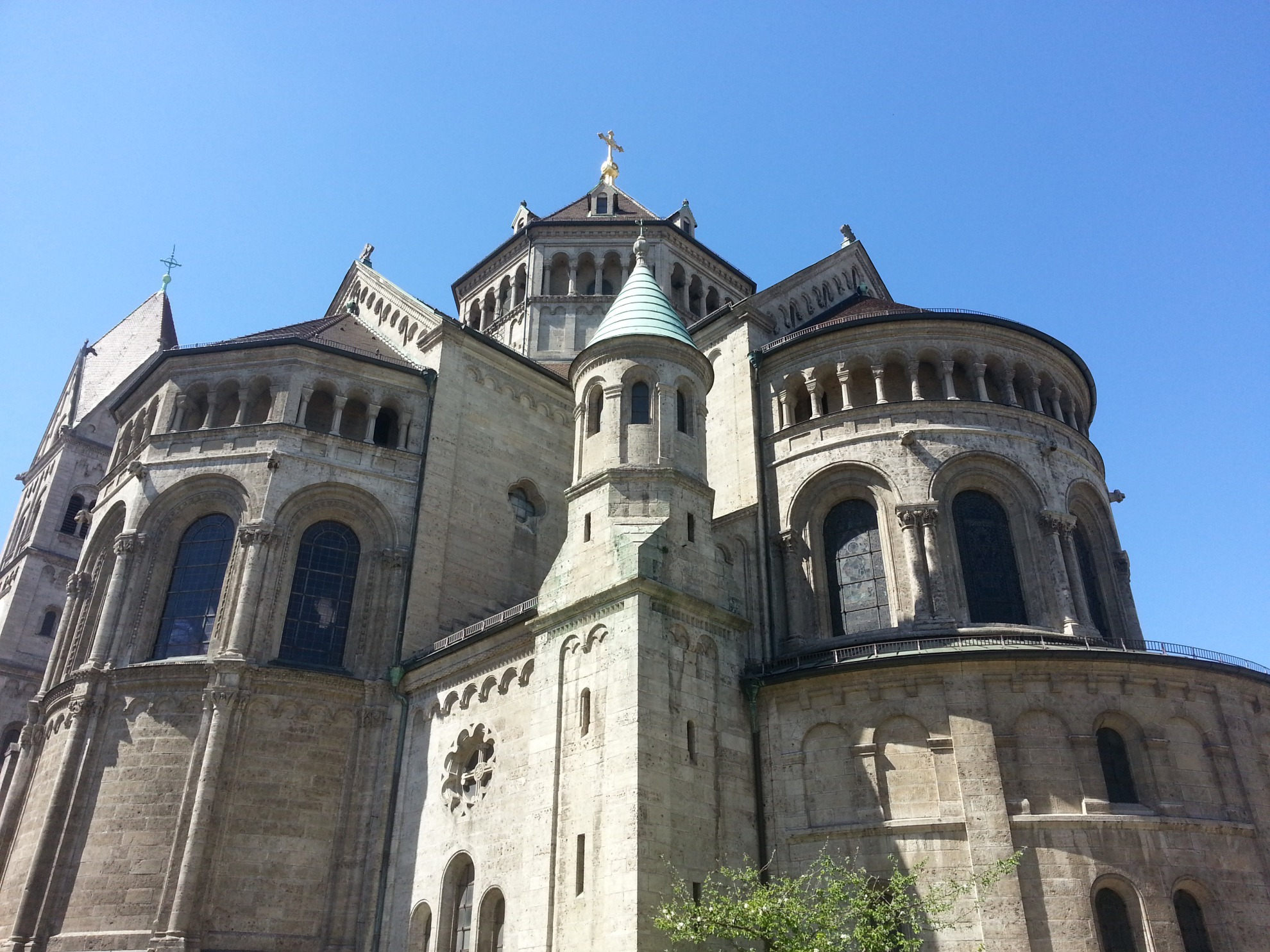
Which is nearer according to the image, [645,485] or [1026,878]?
[1026,878]

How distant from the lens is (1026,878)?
811 inches

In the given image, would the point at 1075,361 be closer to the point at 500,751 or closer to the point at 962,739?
the point at 962,739

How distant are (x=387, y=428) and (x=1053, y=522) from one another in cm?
2058

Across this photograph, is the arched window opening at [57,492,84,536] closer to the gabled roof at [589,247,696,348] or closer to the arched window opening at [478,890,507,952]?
the gabled roof at [589,247,696,348]

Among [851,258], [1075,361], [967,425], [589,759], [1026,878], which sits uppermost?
[851,258]

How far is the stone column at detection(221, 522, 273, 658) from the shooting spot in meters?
27.9

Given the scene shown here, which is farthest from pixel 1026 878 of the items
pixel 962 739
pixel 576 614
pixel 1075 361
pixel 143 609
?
pixel 143 609

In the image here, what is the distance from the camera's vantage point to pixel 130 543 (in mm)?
29859

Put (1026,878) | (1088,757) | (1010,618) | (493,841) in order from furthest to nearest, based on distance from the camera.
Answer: (1010,618), (493,841), (1088,757), (1026,878)

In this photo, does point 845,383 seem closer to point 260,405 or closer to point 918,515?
point 918,515

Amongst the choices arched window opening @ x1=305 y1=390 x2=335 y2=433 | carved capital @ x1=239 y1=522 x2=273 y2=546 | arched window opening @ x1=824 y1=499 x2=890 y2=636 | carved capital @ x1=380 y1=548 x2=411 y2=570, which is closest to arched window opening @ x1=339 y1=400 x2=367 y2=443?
arched window opening @ x1=305 y1=390 x2=335 y2=433

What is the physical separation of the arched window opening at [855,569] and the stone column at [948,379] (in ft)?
12.5

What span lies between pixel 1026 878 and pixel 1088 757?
3138 millimetres

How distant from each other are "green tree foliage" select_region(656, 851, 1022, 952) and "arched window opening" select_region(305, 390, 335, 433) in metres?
19.2
